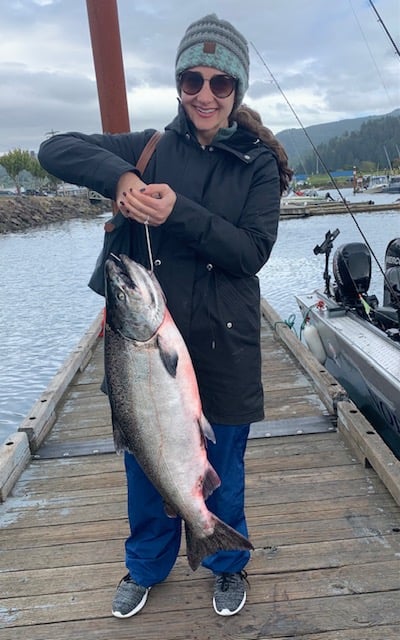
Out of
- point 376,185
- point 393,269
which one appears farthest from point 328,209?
point 393,269

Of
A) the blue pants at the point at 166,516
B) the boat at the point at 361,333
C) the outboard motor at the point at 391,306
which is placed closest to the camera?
the blue pants at the point at 166,516

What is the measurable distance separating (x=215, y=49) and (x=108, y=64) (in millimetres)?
5117

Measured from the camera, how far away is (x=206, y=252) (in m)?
2.08

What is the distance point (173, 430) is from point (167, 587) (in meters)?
1.11

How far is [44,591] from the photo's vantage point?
2.80 metres

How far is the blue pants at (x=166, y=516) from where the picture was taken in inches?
96.7

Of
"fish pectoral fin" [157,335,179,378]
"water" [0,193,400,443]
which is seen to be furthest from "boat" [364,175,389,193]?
"fish pectoral fin" [157,335,179,378]

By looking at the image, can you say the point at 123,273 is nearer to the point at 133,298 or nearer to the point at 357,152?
the point at 133,298

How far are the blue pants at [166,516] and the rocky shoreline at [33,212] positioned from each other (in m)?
42.0

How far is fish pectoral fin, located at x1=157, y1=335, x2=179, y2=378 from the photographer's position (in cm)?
201

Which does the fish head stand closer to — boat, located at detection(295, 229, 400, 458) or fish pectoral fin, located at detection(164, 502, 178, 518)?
fish pectoral fin, located at detection(164, 502, 178, 518)

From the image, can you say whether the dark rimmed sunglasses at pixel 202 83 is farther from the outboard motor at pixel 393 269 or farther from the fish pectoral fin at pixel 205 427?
the outboard motor at pixel 393 269

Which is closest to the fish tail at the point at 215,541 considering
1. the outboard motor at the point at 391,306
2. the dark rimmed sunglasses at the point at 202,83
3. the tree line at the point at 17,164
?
the dark rimmed sunglasses at the point at 202,83

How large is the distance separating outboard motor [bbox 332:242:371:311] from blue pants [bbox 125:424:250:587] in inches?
194
